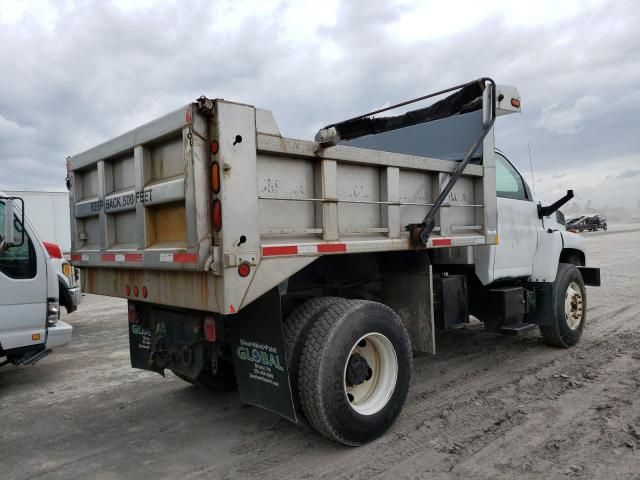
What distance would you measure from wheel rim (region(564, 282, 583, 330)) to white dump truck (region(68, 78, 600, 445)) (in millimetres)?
1256

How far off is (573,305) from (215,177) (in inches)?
196

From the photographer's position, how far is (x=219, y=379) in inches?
178

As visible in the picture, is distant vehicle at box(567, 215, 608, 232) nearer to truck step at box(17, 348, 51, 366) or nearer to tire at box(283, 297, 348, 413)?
tire at box(283, 297, 348, 413)

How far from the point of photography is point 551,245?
5.74 metres

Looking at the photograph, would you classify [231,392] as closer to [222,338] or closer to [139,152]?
[222,338]

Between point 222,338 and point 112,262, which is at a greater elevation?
point 112,262

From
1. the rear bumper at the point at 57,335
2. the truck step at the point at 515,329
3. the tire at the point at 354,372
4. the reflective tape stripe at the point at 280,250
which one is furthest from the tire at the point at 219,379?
the truck step at the point at 515,329

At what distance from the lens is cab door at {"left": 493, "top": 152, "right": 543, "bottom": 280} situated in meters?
5.13

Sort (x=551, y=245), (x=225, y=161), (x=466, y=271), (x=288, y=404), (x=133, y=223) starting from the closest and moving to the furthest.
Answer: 1. (x=225, y=161)
2. (x=288, y=404)
3. (x=133, y=223)
4. (x=466, y=271)
5. (x=551, y=245)

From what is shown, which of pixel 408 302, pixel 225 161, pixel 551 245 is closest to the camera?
pixel 225 161

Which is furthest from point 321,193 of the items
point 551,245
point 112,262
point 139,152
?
point 551,245

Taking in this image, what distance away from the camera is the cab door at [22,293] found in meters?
4.73

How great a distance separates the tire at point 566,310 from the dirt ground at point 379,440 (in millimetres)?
180

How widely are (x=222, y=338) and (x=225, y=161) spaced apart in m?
1.44
